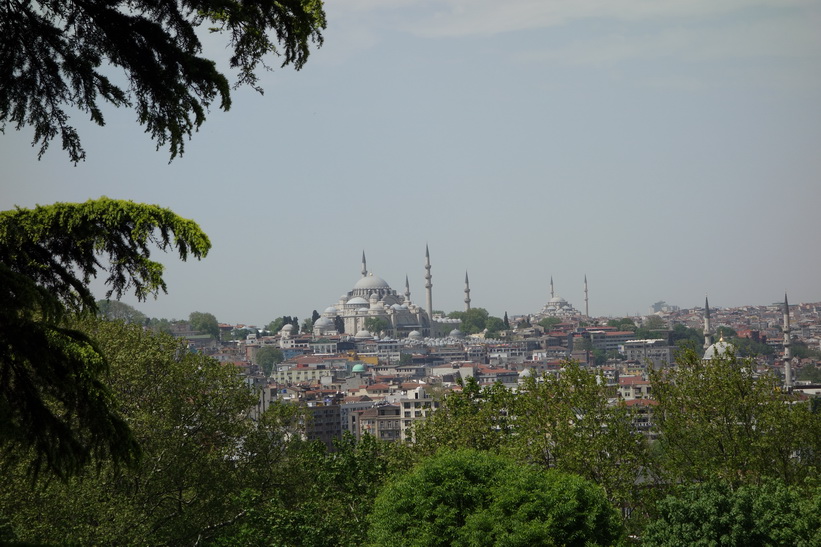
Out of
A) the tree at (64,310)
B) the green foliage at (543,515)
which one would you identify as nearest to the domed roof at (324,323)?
the green foliage at (543,515)

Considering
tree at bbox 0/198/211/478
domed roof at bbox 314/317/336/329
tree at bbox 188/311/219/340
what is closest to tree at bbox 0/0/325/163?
tree at bbox 0/198/211/478

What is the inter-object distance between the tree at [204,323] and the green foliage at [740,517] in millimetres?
135560

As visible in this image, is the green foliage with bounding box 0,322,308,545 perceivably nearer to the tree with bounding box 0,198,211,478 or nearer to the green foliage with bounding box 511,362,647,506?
the green foliage with bounding box 511,362,647,506

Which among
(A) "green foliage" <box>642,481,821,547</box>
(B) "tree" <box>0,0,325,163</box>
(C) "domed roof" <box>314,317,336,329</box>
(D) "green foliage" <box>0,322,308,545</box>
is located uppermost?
(C) "domed roof" <box>314,317,336,329</box>

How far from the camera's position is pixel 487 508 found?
40.1ft

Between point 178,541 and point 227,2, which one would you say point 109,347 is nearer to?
point 178,541

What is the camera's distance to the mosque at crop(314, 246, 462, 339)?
159 metres

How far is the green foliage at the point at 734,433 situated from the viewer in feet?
47.4

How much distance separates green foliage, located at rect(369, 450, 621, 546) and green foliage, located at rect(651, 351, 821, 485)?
2.43 m

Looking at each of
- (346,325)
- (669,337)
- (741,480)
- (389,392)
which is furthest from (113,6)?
(346,325)

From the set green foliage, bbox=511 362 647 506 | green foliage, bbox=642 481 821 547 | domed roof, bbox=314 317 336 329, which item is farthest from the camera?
domed roof, bbox=314 317 336 329

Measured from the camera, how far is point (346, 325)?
166 metres

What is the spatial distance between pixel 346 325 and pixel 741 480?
499ft

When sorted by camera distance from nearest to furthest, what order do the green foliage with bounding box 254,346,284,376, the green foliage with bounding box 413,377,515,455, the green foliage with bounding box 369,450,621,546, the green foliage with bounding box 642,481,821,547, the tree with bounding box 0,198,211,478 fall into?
the tree with bounding box 0,198,211,478 < the green foliage with bounding box 369,450,621,546 < the green foliage with bounding box 642,481,821,547 < the green foliage with bounding box 413,377,515,455 < the green foliage with bounding box 254,346,284,376
